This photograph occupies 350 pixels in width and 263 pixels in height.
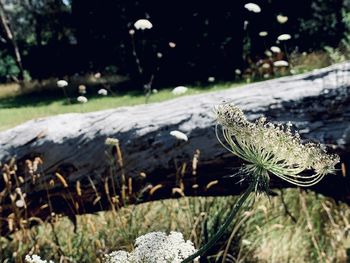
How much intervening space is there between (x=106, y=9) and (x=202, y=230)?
59.5 feet

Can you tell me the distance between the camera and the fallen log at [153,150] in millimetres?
3854

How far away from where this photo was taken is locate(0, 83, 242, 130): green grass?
51.6 ft

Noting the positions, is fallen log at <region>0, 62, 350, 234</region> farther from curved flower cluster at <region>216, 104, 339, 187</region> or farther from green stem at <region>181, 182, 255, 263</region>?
green stem at <region>181, 182, 255, 263</region>

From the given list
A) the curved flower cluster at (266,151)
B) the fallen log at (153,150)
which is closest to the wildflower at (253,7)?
the fallen log at (153,150)

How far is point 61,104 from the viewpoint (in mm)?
17922

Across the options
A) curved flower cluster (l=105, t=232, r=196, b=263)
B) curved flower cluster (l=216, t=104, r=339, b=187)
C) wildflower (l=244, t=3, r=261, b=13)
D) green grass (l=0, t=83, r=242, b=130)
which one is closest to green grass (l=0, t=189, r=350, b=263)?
wildflower (l=244, t=3, r=261, b=13)

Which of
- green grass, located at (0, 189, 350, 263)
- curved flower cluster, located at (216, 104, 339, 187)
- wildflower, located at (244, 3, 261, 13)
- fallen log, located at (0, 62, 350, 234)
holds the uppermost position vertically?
wildflower, located at (244, 3, 261, 13)

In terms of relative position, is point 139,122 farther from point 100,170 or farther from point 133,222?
point 133,222

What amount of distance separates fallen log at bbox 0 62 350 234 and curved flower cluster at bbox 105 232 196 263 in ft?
6.47

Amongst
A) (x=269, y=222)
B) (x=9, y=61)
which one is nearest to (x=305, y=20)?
(x=9, y=61)

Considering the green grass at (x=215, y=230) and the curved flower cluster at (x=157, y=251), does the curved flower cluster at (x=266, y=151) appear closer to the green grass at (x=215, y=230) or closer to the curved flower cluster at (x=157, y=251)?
the curved flower cluster at (x=157, y=251)

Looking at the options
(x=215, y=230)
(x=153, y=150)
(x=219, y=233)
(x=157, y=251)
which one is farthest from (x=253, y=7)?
(x=219, y=233)

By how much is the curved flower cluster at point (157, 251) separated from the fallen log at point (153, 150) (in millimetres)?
Answer: 1971

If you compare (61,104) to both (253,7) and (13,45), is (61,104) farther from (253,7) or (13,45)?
(253,7)
